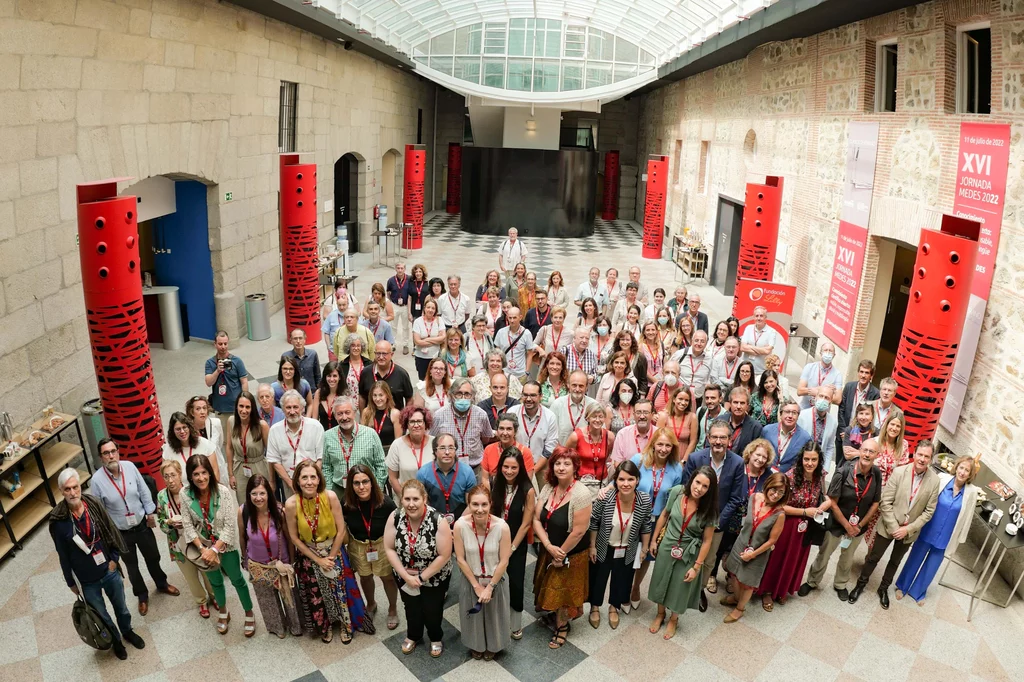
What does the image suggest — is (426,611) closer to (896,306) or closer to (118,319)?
(118,319)

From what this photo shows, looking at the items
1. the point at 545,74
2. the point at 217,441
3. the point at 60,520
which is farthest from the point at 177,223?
the point at 545,74

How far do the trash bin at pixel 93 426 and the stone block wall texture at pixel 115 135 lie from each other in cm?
38

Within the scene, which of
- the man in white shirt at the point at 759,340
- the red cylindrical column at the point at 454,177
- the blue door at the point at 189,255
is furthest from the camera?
the red cylindrical column at the point at 454,177

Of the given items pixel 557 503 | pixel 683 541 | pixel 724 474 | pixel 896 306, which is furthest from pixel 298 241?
pixel 896 306

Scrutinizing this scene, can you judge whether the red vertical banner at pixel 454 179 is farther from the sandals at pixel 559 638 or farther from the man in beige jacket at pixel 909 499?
the sandals at pixel 559 638

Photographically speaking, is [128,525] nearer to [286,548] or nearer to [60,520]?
[60,520]

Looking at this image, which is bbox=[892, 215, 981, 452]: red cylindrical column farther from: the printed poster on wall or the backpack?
the backpack

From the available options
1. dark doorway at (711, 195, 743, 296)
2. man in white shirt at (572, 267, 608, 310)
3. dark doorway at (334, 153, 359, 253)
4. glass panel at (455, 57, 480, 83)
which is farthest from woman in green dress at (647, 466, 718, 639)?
glass panel at (455, 57, 480, 83)

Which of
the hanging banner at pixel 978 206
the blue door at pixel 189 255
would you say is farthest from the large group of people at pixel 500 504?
the blue door at pixel 189 255

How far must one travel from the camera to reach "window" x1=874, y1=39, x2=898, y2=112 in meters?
9.69

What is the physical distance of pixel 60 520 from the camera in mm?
4633

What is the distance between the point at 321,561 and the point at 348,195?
16.9 metres

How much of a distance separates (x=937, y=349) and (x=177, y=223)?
1004 cm

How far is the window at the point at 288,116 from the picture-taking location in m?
13.8
